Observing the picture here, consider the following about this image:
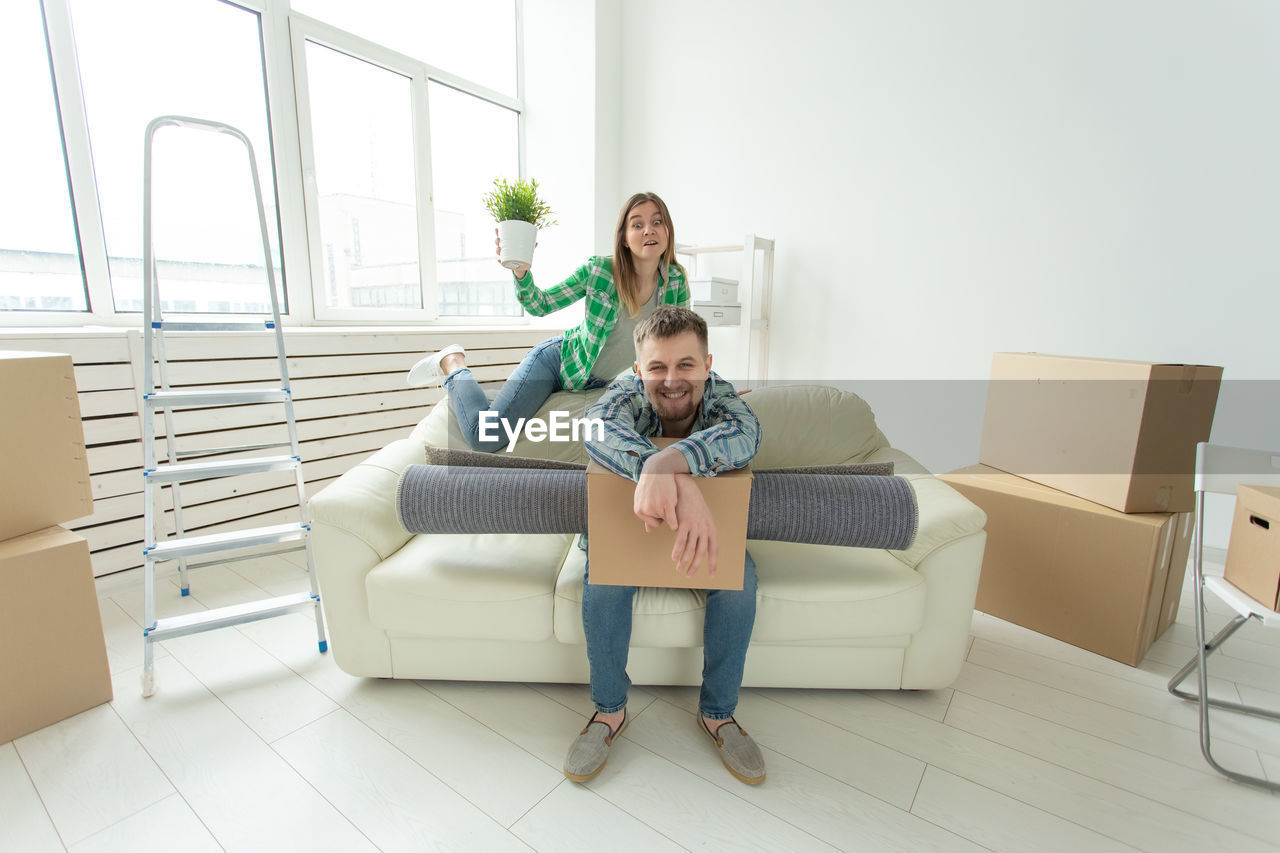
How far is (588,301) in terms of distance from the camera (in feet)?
6.27

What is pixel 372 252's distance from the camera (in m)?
2.98

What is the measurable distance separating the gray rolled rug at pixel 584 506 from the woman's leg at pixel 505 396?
504 mm

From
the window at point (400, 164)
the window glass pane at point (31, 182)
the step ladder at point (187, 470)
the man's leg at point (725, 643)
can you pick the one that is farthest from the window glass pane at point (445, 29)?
the man's leg at point (725, 643)

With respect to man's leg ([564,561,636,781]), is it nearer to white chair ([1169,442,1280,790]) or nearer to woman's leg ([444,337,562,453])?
woman's leg ([444,337,562,453])

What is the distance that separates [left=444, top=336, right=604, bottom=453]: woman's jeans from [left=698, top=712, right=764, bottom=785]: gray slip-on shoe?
3.36 feet

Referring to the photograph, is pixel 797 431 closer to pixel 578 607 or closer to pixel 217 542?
pixel 578 607

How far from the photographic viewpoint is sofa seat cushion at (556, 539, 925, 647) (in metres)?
1.33

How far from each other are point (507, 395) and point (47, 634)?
1218mm

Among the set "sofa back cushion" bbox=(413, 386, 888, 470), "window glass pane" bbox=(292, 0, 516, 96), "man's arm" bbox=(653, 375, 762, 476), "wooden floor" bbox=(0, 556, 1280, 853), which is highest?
"window glass pane" bbox=(292, 0, 516, 96)

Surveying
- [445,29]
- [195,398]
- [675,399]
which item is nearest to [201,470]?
[195,398]

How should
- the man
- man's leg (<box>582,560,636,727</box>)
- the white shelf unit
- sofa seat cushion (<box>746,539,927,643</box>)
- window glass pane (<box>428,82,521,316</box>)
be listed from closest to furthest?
the man → man's leg (<box>582,560,636,727</box>) → sofa seat cushion (<box>746,539,927,643</box>) → the white shelf unit → window glass pane (<box>428,82,521,316</box>)

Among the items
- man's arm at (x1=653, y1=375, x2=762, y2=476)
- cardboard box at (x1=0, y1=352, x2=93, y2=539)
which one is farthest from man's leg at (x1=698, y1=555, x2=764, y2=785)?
cardboard box at (x1=0, y1=352, x2=93, y2=539)

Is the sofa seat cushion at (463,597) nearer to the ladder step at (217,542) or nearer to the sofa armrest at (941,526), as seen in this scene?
the ladder step at (217,542)

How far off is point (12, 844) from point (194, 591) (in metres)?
1.01
